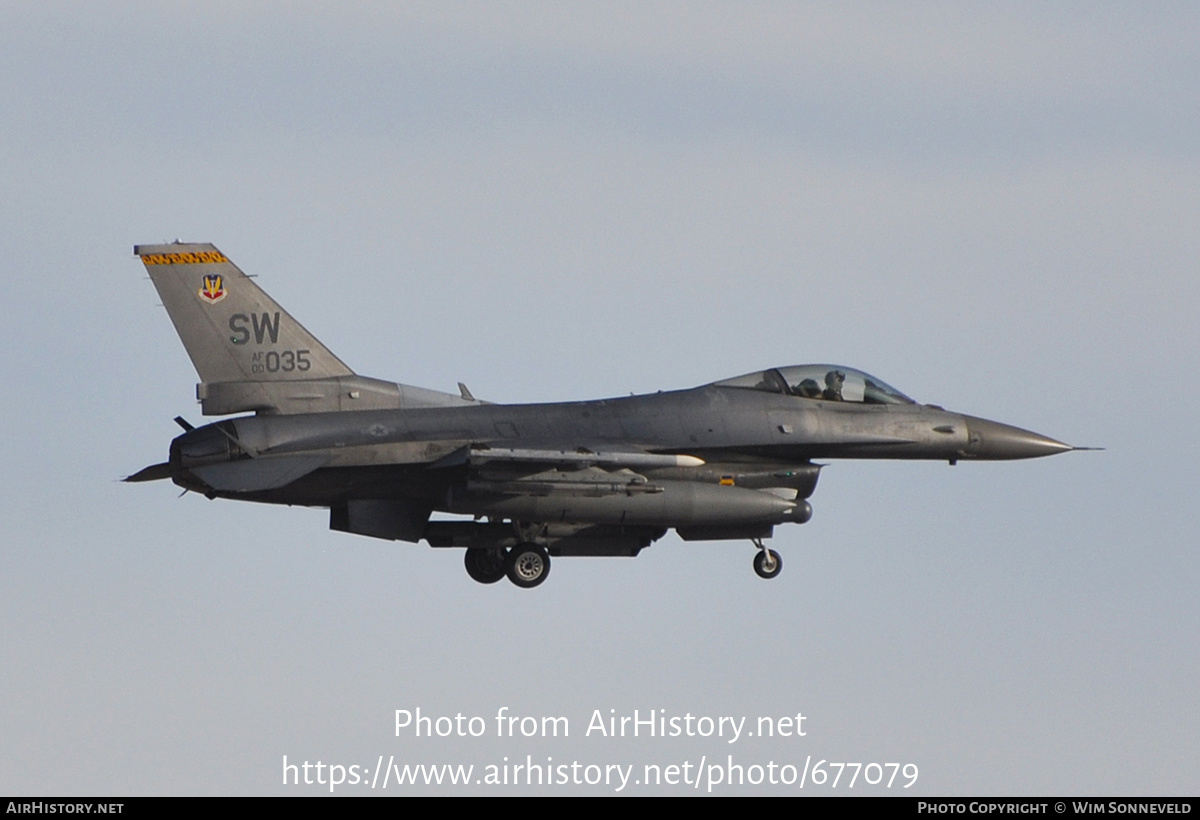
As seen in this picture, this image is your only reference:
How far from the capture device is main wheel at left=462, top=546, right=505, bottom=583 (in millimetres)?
31359

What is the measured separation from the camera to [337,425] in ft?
96.9

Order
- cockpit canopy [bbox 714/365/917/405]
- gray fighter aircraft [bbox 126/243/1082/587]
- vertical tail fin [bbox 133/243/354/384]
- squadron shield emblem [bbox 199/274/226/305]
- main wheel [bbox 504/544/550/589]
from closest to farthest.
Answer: gray fighter aircraft [bbox 126/243/1082/587]
vertical tail fin [bbox 133/243/354/384]
squadron shield emblem [bbox 199/274/226/305]
main wheel [bbox 504/544/550/589]
cockpit canopy [bbox 714/365/917/405]

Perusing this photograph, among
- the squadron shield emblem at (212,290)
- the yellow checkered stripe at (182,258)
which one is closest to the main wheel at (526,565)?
the squadron shield emblem at (212,290)

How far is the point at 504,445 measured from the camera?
29.8m

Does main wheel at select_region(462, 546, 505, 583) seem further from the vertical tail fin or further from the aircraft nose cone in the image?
the aircraft nose cone

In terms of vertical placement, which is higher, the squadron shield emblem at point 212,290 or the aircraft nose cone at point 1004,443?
the squadron shield emblem at point 212,290

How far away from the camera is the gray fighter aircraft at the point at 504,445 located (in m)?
29.2

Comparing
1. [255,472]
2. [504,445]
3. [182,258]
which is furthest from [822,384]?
[182,258]

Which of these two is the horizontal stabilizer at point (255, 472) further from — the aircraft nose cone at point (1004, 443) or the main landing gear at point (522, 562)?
the aircraft nose cone at point (1004, 443)

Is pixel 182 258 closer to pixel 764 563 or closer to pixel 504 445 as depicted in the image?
pixel 504 445

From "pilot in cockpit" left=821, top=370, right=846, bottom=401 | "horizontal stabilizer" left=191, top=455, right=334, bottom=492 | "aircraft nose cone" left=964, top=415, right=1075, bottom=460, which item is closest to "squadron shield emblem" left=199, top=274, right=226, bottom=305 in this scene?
"horizontal stabilizer" left=191, top=455, right=334, bottom=492

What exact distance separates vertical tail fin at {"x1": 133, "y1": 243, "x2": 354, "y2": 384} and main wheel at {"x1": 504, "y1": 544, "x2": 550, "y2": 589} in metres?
3.40

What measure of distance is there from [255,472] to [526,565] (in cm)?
417

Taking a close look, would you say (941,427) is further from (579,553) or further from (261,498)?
(261,498)
